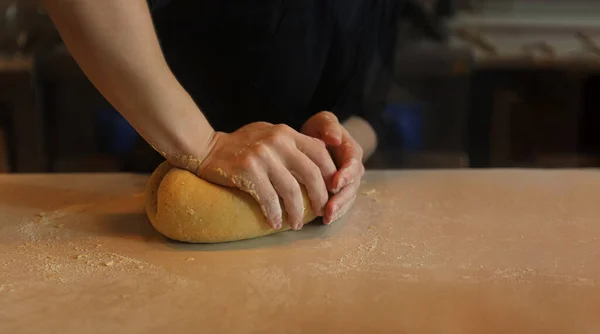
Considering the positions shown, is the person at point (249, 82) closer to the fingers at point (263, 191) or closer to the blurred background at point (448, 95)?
the fingers at point (263, 191)

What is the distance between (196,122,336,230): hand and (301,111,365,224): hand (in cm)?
2

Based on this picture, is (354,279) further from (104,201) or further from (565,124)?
(565,124)

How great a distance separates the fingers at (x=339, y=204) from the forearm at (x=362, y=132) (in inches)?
10.5

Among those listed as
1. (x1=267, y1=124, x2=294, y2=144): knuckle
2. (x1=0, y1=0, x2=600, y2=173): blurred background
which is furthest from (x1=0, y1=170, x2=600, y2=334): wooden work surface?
(x1=0, y1=0, x2=600, y2=173): blurred background

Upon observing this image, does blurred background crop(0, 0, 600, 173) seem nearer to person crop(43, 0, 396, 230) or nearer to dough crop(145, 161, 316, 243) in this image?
person crop(43, 0, 396, 230)

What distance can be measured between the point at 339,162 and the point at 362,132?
0.91 ft

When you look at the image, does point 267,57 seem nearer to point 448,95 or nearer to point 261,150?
point 261,150

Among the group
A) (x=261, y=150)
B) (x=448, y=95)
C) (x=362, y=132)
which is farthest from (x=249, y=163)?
(x=448, y=95)

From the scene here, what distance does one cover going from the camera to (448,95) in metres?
1.42

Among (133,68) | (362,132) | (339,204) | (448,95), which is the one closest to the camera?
(133,68)

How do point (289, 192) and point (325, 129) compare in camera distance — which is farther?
point (325, 129)

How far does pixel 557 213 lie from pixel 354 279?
31 centimetres

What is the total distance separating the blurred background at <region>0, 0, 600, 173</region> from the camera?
134 centimetres

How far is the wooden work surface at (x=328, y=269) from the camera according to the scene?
→ 0.50 meters
